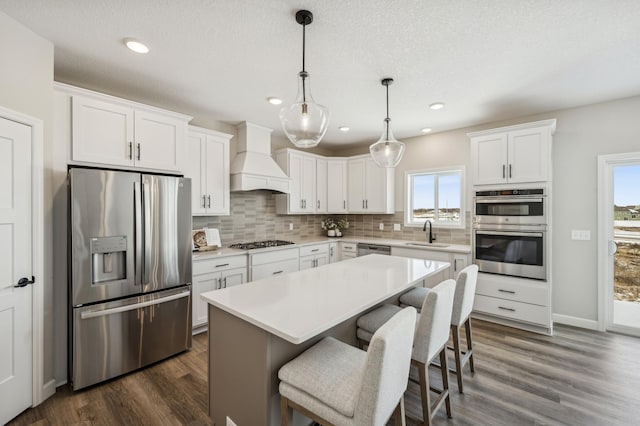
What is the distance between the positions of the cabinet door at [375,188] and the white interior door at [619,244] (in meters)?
2.64

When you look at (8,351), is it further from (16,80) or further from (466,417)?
(466,417)

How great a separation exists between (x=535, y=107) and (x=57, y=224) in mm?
4975

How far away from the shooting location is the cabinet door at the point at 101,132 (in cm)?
235

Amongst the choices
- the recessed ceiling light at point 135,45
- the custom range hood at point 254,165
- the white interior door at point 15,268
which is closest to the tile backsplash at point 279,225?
the custom range hood at point 254,165

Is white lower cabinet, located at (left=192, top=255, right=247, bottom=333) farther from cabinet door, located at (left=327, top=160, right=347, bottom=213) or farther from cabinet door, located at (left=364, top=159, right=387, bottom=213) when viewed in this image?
cabinet door, located at (left=364, top=159, right=387, bottom=213)

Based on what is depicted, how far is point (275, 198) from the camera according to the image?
4.73m

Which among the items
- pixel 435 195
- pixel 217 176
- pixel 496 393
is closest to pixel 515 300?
pixel 496 393

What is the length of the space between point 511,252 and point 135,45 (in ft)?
14.0

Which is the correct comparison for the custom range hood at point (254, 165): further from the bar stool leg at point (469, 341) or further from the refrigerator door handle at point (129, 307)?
the bar stool leg at point (469, 341)

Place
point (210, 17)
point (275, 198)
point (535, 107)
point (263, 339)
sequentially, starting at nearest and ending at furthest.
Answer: point (263, 339) < point (210, 17) < point (535, 107) < point (275, 198)

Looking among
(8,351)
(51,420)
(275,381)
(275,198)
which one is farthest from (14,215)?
(275,198)

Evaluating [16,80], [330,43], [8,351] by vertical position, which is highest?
[330,43]

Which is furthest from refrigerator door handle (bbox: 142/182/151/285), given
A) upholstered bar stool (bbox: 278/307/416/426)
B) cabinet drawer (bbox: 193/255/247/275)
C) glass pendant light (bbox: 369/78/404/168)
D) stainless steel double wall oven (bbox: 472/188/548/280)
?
stainless steel double wall oven (bbox: 472/188/548/280)

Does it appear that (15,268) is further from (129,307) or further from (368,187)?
(368,187)
